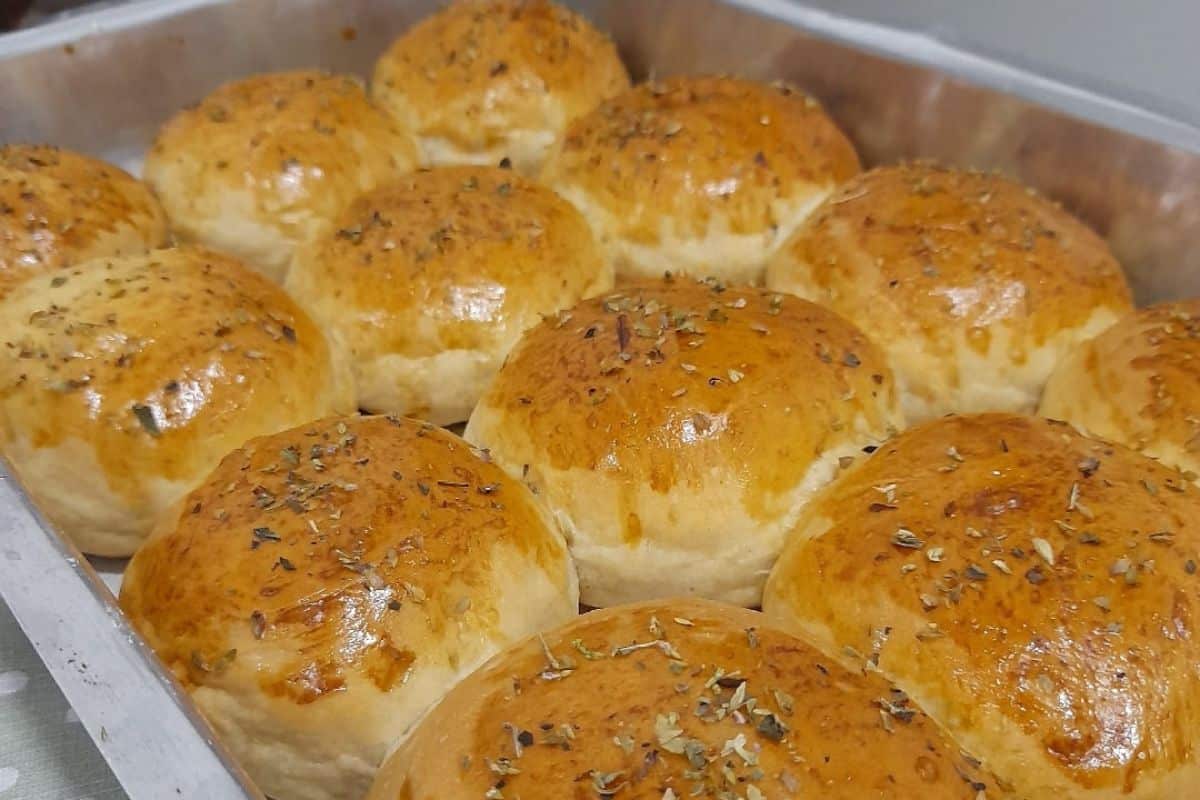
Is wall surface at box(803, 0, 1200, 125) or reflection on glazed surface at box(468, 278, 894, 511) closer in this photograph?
reflection on glazed surface at box(468, 278, 894, 511)

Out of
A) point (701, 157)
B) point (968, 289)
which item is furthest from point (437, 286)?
point (968, 289)

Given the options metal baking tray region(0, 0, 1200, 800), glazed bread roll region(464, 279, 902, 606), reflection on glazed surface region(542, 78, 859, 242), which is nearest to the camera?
glazed bread roll region(464, 279, 902, 606)

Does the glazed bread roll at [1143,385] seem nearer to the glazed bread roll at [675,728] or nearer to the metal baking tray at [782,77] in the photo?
the metal baking tray at [782,77]

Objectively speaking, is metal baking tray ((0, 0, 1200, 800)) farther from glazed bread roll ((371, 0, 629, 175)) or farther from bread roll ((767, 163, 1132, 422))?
glazed bread roll ((371, 0, 629, 175))

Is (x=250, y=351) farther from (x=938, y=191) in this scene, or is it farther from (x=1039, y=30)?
(x=1039, y=30)

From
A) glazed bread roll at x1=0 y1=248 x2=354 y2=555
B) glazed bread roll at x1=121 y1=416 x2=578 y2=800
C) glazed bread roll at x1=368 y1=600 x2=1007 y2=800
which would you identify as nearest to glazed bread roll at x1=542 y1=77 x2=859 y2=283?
glazed bread roll at x1=0 y1=248 x2=354 y2=555

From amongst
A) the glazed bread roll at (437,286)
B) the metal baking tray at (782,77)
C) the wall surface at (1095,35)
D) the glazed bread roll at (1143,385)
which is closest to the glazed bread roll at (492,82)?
the metal baking tray at (782,77)

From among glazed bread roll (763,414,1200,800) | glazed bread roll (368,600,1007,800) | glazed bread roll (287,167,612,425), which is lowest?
glazed bread roll (763,414,1200,800)
